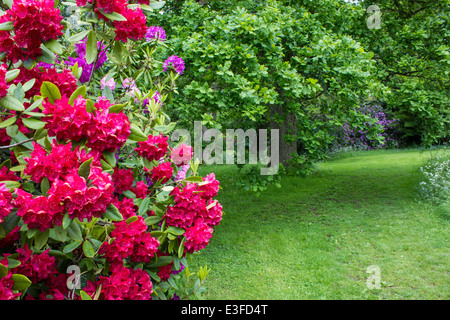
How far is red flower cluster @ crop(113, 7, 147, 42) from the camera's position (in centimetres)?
180

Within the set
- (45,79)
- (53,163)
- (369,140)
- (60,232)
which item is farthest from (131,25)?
(369,140)

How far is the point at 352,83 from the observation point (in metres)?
5.08

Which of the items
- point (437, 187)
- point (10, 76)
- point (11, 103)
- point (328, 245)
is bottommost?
point (328, 245)

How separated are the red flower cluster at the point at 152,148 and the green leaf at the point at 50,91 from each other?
22.6 inches

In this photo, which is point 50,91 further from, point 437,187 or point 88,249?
point 437,187

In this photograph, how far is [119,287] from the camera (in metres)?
1.63

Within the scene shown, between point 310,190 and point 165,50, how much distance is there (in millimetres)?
5078

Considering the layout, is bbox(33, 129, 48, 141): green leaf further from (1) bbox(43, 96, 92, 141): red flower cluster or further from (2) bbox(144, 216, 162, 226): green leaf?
(2) bbox(144, 216, 162, 226): green leaf

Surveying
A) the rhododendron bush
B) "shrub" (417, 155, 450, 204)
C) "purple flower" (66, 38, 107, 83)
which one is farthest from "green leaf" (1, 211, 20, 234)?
"shrub" (417, 155, 450, 204)

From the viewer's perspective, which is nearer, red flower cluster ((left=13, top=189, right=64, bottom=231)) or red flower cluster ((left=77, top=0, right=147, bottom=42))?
red flower cluster ((left=13, top=189, right=64, bottom=231))

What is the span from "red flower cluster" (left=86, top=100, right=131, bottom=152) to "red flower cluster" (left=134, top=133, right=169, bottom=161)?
0.57 meters

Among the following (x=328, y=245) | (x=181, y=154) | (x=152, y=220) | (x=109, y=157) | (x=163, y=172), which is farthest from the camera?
(x=328, y=245)

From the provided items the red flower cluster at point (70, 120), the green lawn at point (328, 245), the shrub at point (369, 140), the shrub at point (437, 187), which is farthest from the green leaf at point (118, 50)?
the shrub at point (369, 140)

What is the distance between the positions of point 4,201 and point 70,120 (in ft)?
1.26
